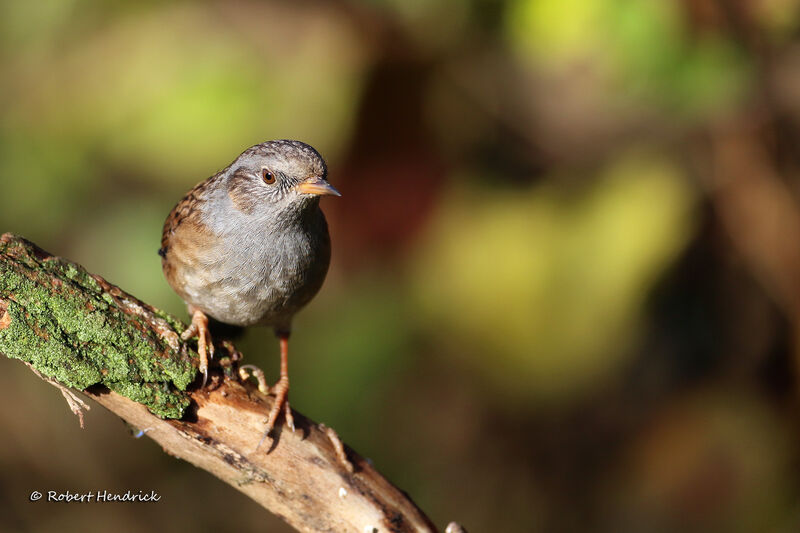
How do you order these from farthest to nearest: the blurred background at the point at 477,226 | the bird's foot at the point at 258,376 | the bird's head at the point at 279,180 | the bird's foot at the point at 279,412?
the blurred background at the point at 477,226, the bird's head at the point at 279,180, the bird's foot at the point at 258,376, the bird's foot at the point at 279,412

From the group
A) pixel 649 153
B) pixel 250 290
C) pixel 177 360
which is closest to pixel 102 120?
pixel 250 290

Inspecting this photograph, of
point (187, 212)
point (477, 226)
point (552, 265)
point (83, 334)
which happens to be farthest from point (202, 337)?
point (552, 265)

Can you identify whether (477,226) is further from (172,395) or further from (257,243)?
(172,395)

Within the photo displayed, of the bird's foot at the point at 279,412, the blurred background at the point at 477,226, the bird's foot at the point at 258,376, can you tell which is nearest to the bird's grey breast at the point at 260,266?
the bird's foot at the point at 258,376

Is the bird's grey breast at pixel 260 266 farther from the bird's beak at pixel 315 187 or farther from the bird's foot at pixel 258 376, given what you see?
the bird's foot at pixel 258 376

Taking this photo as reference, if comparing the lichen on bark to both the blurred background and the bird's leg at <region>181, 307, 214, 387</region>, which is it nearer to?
the bird's leg at <region>181, 307, 214, 387</region>

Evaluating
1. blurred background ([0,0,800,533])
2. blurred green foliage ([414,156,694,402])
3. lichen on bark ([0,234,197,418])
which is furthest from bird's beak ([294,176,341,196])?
blurred green foliage ([414,156,694,402])

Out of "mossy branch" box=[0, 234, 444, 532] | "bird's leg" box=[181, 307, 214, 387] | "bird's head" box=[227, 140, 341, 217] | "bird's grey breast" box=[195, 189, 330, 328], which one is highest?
"bird's head" box=[227, 140, 341, 217]
